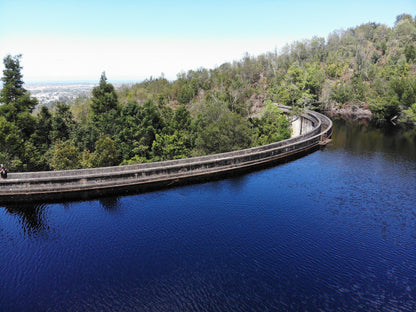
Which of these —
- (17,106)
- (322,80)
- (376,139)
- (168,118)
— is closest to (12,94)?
(17,106)

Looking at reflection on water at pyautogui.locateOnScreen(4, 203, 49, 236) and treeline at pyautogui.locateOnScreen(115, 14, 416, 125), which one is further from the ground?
treeline at pyautogui.locateOnScreen(115, 14, 416, 125)

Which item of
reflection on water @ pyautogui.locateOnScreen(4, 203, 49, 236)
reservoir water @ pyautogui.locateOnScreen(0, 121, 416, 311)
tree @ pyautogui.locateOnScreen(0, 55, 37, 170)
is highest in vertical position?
tree @ pyautogui.locateOnScreen(0, 55, 37, 170)

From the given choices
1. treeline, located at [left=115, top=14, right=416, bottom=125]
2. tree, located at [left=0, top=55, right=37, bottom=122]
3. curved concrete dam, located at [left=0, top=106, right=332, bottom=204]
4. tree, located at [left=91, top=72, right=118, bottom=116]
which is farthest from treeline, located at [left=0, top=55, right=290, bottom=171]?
treeline, located at [left=115, top=14, right=416, bottom=125]

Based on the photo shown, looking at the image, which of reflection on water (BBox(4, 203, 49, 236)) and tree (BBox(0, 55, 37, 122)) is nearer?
reflection on water (BBox(4, 203, 49, 236))

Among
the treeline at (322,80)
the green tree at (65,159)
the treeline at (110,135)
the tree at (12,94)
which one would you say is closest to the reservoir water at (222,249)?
the green tree at (65,159)

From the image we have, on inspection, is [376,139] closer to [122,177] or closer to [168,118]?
[168,118]

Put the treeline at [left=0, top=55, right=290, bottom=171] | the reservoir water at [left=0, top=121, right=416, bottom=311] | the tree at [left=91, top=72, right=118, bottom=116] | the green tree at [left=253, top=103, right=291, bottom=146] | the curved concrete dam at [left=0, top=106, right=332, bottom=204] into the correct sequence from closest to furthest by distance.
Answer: the reservoir water at [left=0, top=121, right=416, bottom=311] < the curved concrete dam at [left=0, top=106, right=332, bottom=204] < the treeline at [left=0, top=55, right=290, bottom=171] < the green tree at [left=253, top=103, right=291, bottom=146] < the tree at [left=91, top=72, right=118, bottom=116]

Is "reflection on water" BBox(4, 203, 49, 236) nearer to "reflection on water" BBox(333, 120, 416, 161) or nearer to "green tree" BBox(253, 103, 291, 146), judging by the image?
"green tree" BBox(253, 103, 291, 146)
